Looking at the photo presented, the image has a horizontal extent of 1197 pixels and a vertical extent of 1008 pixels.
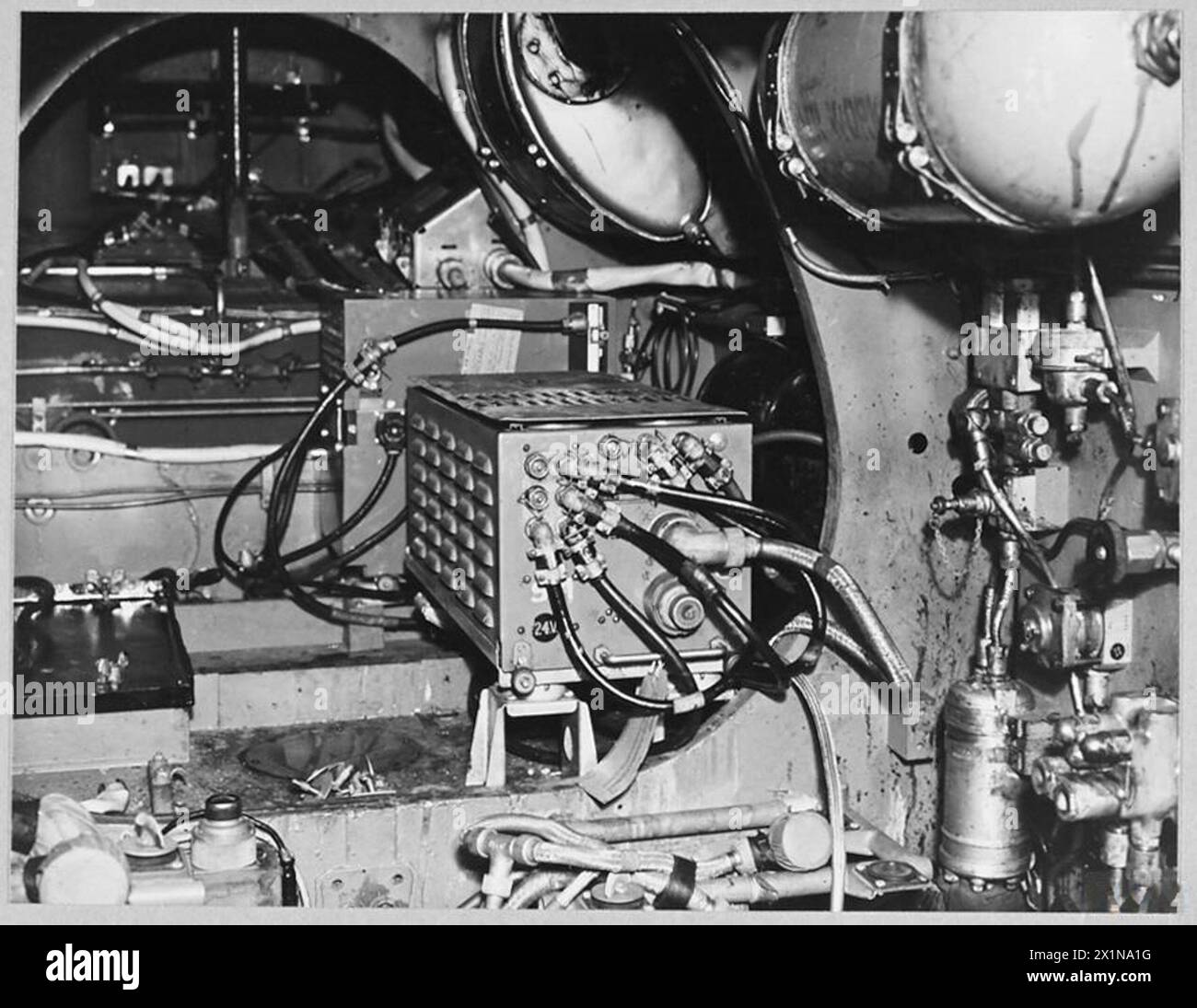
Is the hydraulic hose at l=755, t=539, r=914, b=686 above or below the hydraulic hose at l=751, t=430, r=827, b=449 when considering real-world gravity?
below

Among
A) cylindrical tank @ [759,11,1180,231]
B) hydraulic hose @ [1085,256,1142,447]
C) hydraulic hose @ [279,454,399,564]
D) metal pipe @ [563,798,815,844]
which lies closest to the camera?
cylindrical tank @ [759,11,1180,231]

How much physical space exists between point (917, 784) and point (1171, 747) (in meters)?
0.69

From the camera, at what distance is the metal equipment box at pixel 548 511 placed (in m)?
2.58

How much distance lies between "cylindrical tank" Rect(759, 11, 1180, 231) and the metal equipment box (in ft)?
1.76

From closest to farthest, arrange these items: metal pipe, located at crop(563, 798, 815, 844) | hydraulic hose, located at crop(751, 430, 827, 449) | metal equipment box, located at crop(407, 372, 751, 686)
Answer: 1. metal equipment box, located at crop(407, 372, 751, 686)
2. metal pipe, located at crop(563, 798, 815, 844)
3. hydraulic hose, located at crop(751, 430, 827, 449)

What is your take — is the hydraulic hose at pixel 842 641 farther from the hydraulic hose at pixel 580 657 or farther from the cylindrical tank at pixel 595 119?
the cylindrical tank at pixel 595 119

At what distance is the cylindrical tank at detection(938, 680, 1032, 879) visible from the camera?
2.68m

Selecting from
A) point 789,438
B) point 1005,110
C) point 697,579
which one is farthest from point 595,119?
point 1005,110

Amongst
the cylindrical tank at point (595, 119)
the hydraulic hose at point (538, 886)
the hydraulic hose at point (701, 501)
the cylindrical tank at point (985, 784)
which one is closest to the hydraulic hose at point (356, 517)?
the cylindrical tank at point (595, 119)

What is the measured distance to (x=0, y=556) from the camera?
235 centimetres

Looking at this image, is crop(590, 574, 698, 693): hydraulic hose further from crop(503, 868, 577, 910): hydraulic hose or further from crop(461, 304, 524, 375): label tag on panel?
crop(461, 304, 524, 375): label tag on panel

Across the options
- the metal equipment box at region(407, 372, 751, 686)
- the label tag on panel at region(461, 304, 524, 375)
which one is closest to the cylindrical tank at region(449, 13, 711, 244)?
the label tag on panel at region(461, 304, 524, 375)

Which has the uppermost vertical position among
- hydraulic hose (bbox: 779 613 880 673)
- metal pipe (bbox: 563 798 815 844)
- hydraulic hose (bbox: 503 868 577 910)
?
hydraulic hose (bbox: 779 613 880 673)
